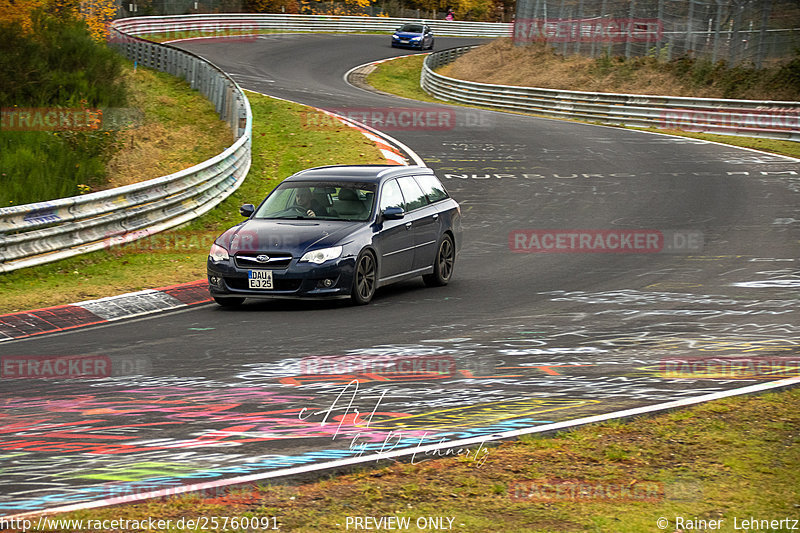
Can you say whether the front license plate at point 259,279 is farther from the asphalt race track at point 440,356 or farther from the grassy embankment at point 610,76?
the grassy embankment at point 610,76

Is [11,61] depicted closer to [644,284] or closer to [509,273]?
[509,273]

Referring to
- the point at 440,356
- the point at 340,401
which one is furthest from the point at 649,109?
the point at 340,401

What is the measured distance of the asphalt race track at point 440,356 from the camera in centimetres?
624

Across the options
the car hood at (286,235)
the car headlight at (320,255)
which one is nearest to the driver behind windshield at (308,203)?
the car hood at (286,235)

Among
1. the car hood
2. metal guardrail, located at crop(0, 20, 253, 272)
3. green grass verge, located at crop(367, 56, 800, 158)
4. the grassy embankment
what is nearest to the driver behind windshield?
the car hood

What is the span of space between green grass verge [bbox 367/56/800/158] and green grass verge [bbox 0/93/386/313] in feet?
36.8

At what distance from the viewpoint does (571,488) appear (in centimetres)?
551

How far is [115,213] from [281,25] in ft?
173

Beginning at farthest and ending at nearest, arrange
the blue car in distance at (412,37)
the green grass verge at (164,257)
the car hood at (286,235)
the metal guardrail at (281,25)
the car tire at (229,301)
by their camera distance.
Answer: the blue car in distance at (412,37) → the metal guardrail at (281,25) → the green grass verge at (164,257) → the car tire at (229,301) → the car hood at (286,235)

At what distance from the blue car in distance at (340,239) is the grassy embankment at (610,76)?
17434 mm

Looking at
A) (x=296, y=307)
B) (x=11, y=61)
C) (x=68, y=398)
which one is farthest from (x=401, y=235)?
(x=11, y=61)

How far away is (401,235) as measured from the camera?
13219 mm

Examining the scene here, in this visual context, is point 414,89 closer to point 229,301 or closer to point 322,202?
point 322,202

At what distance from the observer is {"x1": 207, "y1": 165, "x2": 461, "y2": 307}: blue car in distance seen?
12.0m
